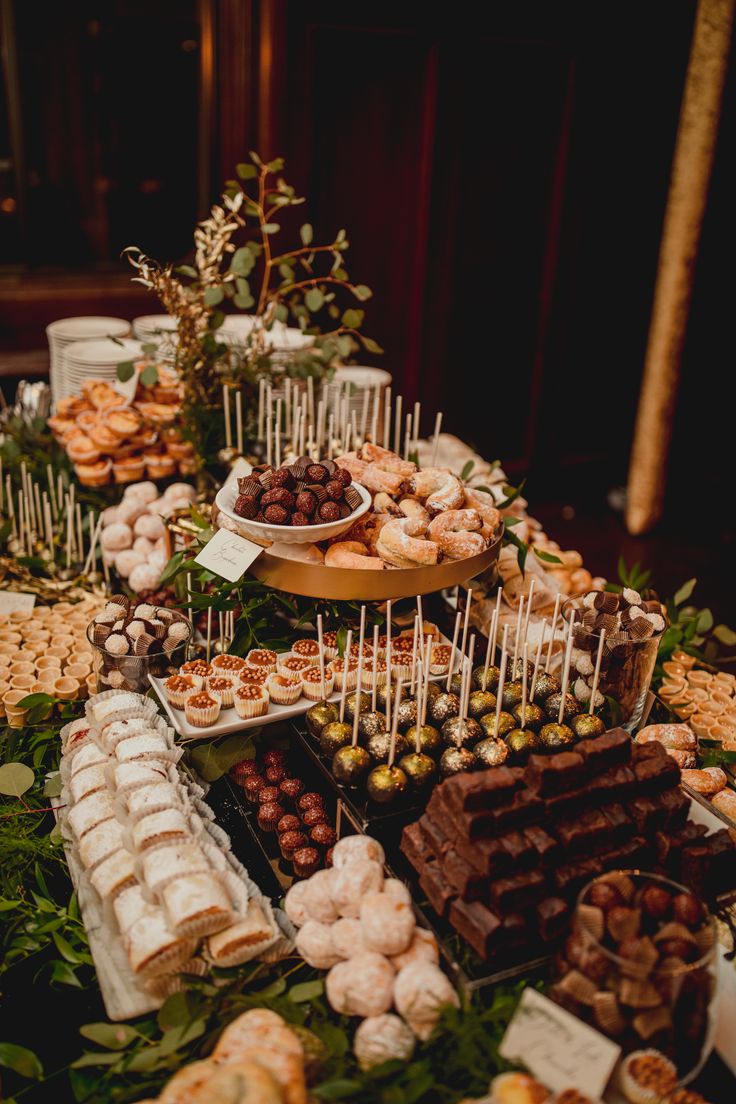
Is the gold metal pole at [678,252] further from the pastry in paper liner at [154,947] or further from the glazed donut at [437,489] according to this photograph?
the pastry in paper liner at [154,947]

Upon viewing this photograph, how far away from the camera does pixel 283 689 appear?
2.12m

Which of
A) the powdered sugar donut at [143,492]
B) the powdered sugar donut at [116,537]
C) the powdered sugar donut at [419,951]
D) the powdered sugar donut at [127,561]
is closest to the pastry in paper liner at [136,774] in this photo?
the powdered sugar donut at [419,951]

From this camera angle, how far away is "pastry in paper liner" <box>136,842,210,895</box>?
5.32ft

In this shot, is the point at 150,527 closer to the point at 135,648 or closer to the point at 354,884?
the point at 135,648

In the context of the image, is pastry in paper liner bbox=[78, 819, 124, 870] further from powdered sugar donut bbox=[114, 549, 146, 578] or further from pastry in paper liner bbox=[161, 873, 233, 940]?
powdered sugar donut bbox=[114, 549, 146, 578]

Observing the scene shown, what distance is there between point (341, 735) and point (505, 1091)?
2.59ft

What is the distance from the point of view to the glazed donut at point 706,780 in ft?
6.79

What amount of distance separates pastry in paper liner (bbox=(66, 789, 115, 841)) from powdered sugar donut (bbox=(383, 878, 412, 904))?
1.95 ft

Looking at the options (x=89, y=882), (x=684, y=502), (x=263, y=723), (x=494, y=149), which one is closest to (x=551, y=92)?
(x=494, y=149)

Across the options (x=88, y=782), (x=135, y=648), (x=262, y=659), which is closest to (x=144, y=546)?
(x=135, y=648)

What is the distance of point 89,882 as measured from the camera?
1776 mm

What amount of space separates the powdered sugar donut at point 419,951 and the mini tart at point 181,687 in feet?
2.54

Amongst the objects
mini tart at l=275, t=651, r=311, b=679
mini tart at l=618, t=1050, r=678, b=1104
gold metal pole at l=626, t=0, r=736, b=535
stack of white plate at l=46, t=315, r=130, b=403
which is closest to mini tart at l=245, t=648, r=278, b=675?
mini tart at l=275, t=651, r=311, b=679

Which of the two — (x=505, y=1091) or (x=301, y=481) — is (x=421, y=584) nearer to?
(x=301, y=481)
